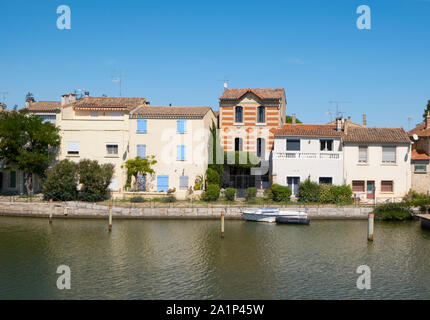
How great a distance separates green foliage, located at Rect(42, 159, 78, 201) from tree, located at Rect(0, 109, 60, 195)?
302 cm

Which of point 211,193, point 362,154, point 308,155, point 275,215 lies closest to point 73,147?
point 211,193

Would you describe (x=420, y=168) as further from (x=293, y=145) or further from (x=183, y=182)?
(x=183, y=182)

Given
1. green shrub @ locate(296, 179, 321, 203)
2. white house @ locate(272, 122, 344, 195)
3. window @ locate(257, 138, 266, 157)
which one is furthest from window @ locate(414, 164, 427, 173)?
window @ locate(257, 138, 266, 157)

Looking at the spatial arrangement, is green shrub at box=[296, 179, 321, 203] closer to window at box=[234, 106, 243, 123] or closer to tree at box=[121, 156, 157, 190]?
window at box=[234, 106, 243, 123]

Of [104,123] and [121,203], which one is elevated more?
[104,123]

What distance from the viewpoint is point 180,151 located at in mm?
41688

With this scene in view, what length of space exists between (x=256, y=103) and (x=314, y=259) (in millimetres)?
24545

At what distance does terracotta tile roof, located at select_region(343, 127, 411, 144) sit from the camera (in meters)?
40.4

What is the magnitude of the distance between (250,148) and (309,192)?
30.4 ft

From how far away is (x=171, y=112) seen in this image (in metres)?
42.0

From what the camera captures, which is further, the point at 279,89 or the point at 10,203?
the point at 279,89
